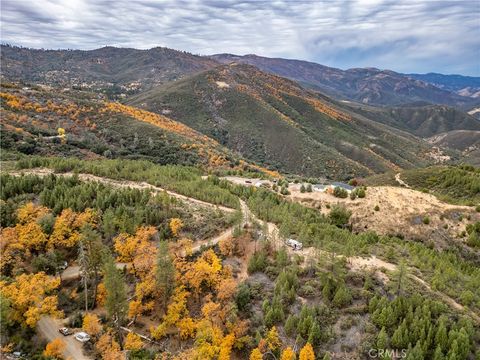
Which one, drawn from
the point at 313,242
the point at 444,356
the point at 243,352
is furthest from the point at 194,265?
the point at 444,356

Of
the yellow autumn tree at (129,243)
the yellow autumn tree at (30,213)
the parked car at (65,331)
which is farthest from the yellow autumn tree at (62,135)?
the parked car at (65,331)

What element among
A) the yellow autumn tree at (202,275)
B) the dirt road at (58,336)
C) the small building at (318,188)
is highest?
the small building at (318,188)

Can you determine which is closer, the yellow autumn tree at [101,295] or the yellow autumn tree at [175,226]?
the yellow autumn tree at [101,295]

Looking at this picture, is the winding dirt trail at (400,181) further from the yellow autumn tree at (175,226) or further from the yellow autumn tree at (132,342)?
the yellow autumn tree at (132,342)

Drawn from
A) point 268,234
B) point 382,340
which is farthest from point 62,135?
point 382,340

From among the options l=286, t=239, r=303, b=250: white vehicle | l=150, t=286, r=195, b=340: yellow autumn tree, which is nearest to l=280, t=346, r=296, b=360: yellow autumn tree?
l=150, t=286, r=195, b=340: yellow autumn tree

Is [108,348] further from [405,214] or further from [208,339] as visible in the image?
[405,214]

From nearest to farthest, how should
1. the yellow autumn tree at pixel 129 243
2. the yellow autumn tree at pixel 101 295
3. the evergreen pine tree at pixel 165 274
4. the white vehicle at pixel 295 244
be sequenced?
the evergreen pine tree at pixel 165 274
the yellow autumn tree at pixel 101 295
the yellow autumn tree at pixel 129 243
the white vehicle at pixel 295 244

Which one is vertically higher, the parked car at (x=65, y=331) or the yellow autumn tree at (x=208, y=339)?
the yellow autumn tree at (x=208, y=339)
